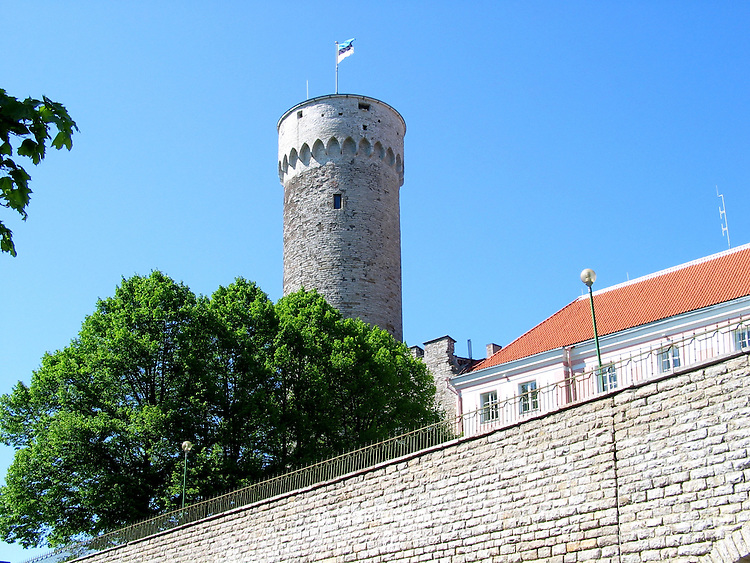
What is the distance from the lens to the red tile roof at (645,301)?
784 inches

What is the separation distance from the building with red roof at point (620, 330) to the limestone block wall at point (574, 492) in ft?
13.6

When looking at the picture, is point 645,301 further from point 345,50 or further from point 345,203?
point 345,50

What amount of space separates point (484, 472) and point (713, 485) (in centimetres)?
367

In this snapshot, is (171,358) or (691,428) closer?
(691,428)

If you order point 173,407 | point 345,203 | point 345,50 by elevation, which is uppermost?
point 345,50

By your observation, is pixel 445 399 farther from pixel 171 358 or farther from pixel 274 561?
pixel 274 561

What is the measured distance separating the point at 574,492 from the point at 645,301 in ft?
35.3

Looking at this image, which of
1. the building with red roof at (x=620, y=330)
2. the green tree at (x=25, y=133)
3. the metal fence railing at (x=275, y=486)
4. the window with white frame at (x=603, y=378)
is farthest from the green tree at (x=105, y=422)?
the green tree at (x=25, y=133)

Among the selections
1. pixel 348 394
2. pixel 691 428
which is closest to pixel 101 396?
pixel 348 394

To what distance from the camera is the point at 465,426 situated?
15.0m

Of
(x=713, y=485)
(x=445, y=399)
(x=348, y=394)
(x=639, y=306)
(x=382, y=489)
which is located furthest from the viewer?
(x=445, y=399)

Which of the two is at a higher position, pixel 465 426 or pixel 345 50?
pixel 345 50

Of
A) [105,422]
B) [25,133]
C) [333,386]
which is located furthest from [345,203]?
[25,133]

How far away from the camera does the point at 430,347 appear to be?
110ft
